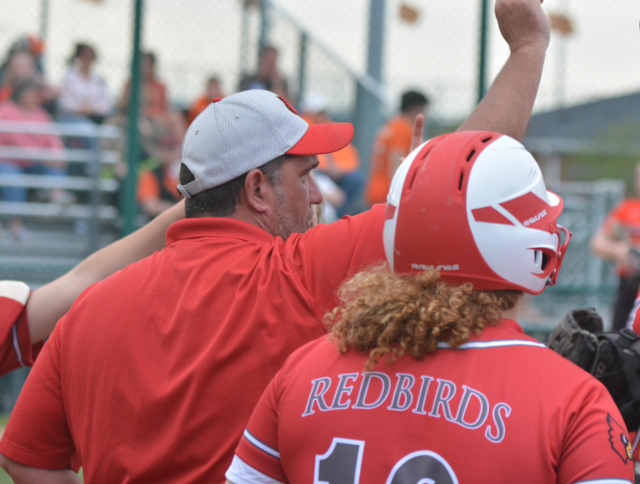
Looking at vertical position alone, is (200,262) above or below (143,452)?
above

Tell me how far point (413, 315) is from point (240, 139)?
846 mm

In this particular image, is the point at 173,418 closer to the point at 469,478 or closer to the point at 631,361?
the point at 469,478

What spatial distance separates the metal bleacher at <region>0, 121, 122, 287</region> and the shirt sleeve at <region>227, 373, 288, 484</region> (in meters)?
5.26

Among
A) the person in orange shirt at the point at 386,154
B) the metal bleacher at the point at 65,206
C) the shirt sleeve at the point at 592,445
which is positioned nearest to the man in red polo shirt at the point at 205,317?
the shirt sleeve at the point at 592,445

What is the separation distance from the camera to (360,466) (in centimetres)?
129

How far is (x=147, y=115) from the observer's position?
7.43 meters

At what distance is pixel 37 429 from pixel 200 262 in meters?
0.64

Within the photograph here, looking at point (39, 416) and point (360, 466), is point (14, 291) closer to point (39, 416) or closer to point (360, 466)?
point (39, 416)

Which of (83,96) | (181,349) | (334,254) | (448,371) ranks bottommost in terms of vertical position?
(181,349)

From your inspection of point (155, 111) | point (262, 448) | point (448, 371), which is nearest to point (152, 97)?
point (155, 111)

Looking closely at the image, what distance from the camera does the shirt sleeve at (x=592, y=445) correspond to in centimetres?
118

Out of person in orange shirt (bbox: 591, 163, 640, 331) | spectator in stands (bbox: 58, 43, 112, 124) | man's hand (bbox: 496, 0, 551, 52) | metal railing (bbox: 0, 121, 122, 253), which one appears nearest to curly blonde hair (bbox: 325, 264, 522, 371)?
man's hand (bbox: 496, 0, 551, 52)

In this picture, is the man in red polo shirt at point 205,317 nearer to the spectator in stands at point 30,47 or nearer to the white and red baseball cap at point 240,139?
the white and red baseball cap at point 240,139

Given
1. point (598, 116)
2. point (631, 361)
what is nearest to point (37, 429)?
point (631, 361)
